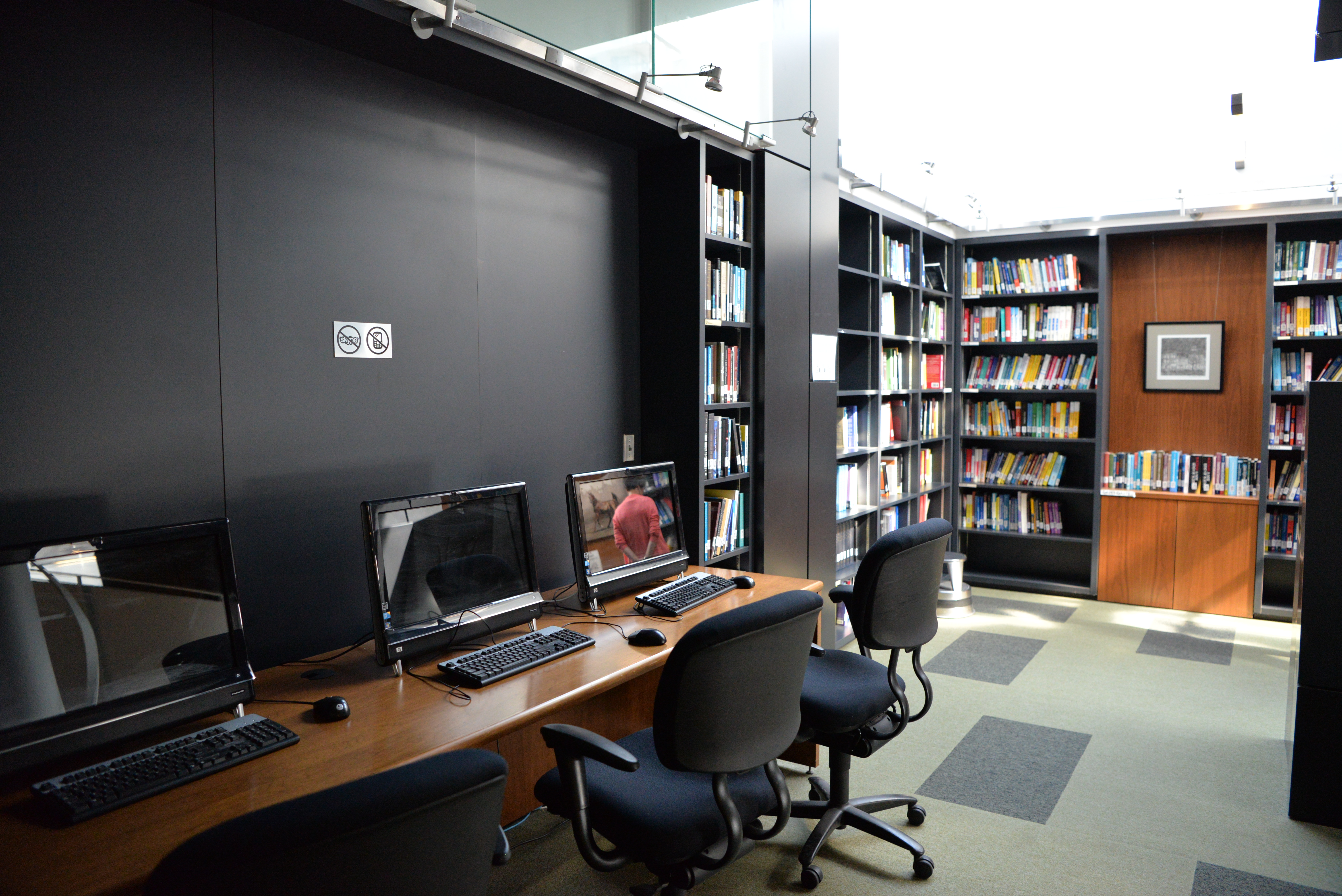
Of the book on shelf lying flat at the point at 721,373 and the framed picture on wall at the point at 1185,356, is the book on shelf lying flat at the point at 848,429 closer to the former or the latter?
the book on shelf lying flat at the point at 721,373

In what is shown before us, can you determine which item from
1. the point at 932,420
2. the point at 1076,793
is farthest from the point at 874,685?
the point at 932,420

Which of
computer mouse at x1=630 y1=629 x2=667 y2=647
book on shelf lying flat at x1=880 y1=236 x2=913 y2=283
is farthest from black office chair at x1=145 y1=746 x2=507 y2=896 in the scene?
book on shelf lying flat at x1=880 y1=236 x2=913 y2=283

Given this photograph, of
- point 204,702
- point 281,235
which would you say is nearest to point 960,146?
point 281,235

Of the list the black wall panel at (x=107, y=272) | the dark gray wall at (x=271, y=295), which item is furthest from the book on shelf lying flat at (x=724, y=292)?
the black wall panel at (x=107, y=272)

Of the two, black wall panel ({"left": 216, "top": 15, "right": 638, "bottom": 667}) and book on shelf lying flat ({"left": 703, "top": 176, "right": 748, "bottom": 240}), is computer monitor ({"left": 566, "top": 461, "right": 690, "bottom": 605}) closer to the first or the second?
black wall panel ({"left": 216, "top": 15, "right": 638, "bottom": 667})

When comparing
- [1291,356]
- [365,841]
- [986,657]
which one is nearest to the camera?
[365,841]

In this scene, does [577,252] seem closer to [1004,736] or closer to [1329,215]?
[1004,736]

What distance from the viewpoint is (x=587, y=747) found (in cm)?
187

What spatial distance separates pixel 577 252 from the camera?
3.37m

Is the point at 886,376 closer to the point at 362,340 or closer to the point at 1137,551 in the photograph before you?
the point at 1137,551

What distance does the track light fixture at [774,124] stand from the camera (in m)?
3.38

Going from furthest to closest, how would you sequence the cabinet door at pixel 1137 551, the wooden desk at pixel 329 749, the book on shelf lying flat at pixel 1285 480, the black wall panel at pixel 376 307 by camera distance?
the cabinet door at pixel 1137 551 → the book on shelf lying flat at pixel 1285 480 → the black wall panel at pixel 376 307 → the wooden desk at pixel 329 749

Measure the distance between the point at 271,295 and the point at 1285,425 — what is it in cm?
600

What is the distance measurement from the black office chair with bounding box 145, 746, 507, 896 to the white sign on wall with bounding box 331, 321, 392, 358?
1.66m
